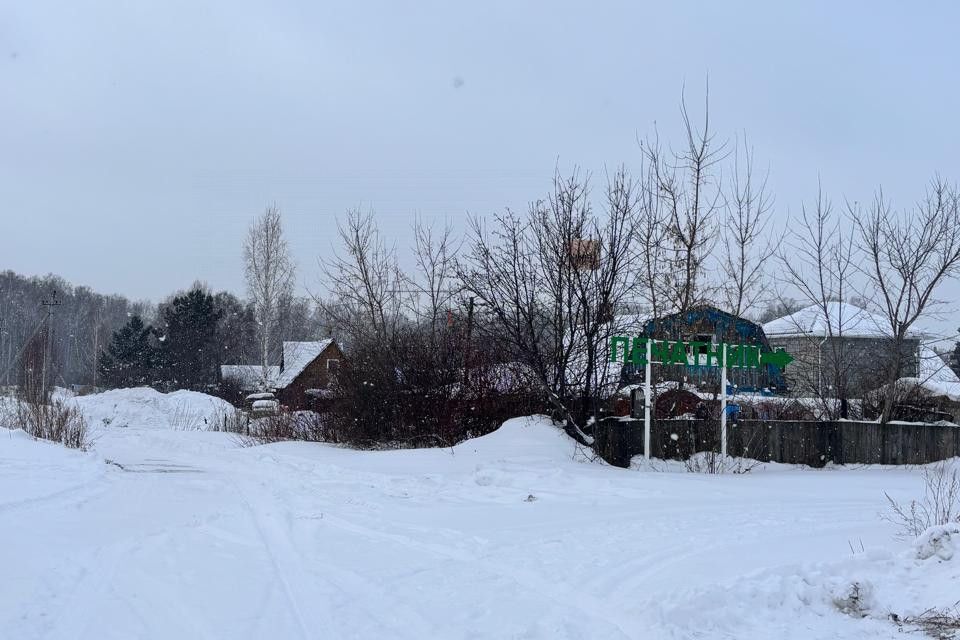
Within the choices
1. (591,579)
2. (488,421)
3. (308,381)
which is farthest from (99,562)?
(308,381)

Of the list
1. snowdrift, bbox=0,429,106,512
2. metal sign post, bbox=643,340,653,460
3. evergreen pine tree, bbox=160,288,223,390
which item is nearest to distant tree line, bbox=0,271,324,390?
evergreen pine tree, bbox=160,288,223,390

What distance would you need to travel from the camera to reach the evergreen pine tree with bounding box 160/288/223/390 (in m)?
63.3

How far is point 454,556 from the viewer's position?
7445 millimetres

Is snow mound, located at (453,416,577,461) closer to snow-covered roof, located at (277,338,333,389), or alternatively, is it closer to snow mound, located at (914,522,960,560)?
snow mound, located at (914,522,960,560)

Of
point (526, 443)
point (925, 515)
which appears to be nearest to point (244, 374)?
point (526, 443)

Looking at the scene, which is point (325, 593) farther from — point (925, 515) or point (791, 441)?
point (791, 441)

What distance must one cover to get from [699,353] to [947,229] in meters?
6.63

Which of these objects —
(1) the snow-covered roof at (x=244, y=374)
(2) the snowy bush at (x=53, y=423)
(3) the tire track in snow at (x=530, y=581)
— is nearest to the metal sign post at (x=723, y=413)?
(3) the tire track in snow at (x=530, y=581)

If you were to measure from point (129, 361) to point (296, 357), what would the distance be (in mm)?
17773

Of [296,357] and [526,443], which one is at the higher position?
[296,357]

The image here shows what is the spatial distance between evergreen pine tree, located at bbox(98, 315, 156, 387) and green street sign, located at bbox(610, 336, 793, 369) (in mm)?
55617

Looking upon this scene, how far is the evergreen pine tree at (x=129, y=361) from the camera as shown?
64.1 meters

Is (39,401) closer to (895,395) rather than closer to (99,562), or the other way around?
(99,562)

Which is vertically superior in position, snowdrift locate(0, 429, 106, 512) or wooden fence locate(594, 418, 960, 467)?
wooden fence locate(594, 418, 960, 467)
